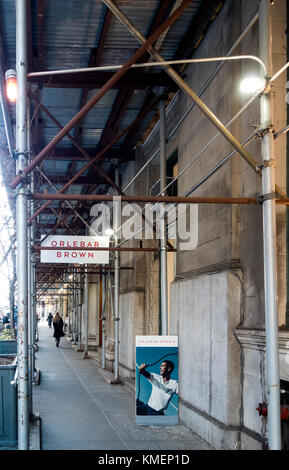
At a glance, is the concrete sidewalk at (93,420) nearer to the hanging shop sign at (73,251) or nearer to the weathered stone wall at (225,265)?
the weathered stone wall at (225,265)

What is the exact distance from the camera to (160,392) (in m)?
11.0

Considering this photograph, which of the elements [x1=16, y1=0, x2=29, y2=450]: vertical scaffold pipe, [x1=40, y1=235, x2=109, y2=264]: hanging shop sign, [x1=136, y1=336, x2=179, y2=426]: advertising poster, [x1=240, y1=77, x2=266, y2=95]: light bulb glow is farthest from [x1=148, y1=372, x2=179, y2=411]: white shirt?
[x1=240, y1=77, x2=266, y2=95]: light bulb glow

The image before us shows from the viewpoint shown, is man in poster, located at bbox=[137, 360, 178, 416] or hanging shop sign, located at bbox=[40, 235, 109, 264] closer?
man in poster, located at bbox=[137, 360, 178, 416]

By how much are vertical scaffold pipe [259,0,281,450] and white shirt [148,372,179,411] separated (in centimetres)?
502

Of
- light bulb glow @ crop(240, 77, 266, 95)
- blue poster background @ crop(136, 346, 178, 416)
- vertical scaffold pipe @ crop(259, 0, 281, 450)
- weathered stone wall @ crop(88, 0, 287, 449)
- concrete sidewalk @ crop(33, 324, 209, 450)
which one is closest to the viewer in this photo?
vertical scaffold pipe @ crop(259, 0, 281, 450)

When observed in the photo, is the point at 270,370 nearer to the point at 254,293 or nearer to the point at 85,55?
the point at 254,293

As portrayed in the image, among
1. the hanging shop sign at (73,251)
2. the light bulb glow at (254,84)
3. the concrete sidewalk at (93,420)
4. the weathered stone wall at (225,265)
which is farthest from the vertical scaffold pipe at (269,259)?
the hanging shop sign at (73,251)

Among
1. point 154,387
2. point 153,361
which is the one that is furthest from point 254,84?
point 154,387

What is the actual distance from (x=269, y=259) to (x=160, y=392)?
539 centimetres

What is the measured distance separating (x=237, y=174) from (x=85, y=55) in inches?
178

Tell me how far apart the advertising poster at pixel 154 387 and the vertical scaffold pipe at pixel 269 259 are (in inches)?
197

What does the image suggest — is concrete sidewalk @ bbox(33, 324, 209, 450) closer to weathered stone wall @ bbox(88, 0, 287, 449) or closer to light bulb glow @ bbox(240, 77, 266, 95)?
weathered stone wall @ bbox(88, 0, 287, 449)

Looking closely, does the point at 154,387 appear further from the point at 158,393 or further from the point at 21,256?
the point at 21,256

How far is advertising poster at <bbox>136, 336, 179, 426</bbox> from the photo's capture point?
35.8 ft
